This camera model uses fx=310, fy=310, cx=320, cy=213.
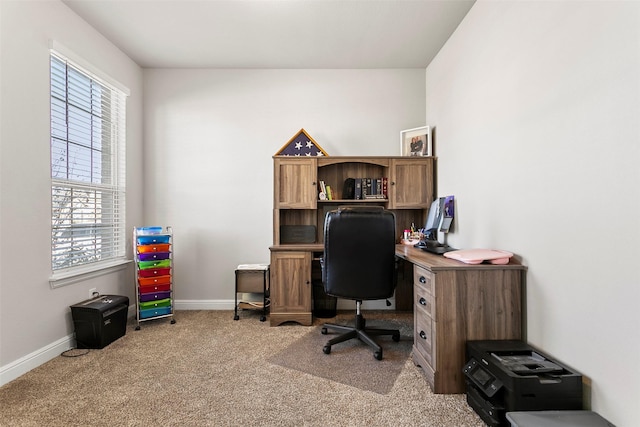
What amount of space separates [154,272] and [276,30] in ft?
8.66

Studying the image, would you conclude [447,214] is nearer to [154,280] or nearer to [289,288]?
[289,288]

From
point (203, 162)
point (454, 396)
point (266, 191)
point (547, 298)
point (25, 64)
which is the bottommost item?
point (454, 396)

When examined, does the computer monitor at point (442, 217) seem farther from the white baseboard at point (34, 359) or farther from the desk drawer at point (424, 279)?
the white baseboard at point (34, 359)

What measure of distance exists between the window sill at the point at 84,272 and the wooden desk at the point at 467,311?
284cm

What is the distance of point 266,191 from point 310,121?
0.99 metres

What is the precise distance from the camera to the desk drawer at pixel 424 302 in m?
1.96

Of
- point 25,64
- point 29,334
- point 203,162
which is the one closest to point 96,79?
point 25,64

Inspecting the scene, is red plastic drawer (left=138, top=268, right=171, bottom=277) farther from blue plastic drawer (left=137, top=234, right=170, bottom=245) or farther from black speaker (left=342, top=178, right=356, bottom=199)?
black speaker (left=342, top=178, right=356, bottom=199)

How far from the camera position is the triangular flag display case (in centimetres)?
348

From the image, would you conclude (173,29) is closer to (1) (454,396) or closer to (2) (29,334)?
(2) (29,334)

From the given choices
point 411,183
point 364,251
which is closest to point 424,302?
point 364,251

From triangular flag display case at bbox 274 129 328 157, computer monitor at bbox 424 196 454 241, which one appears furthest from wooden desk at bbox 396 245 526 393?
triangular flag display case at bbox 274 129 328 157

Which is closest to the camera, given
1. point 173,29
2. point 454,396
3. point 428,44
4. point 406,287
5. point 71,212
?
point 454,396

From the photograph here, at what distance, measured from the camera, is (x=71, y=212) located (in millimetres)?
2676
